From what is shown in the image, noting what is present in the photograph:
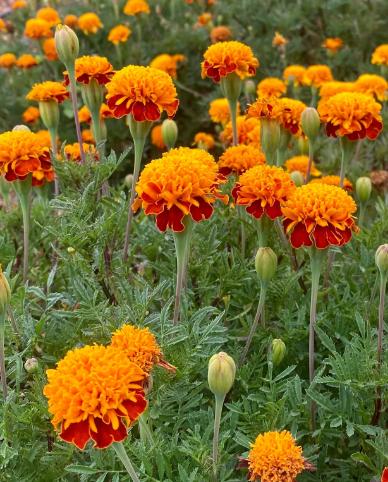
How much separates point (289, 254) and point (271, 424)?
0.51m

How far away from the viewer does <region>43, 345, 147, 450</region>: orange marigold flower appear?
857 mm

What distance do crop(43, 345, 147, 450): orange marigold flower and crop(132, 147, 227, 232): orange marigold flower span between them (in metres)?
0.30

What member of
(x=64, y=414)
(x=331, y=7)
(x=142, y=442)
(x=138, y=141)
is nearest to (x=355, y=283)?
(x=138, y=141)

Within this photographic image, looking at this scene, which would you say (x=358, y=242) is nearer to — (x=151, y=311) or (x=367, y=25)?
(x=151, y=311)

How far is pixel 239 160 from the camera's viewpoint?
64.8 inches

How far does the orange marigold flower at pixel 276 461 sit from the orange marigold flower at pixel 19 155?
76 centimetres

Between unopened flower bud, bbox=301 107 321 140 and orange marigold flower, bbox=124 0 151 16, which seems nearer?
unopened flower bud, bbox=301 107 321 140

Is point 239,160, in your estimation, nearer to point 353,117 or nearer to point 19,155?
point 353,117

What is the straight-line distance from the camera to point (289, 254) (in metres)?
1.64

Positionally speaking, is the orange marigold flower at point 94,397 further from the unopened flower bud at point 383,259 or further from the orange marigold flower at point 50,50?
the orange marigold flower at point 50,50

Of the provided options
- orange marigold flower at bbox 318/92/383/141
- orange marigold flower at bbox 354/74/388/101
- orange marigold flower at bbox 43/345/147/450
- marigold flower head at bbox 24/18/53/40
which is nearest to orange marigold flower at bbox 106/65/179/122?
orange marigold flower at bbox 318/92/383/141

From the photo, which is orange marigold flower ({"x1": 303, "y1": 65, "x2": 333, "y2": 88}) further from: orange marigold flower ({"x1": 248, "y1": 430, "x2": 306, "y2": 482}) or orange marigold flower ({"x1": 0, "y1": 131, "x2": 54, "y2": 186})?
orange marigold flower ({"x1": 248, "y1": 430, "x2": 306, "y2": 482})

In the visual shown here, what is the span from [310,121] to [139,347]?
30.1 inches

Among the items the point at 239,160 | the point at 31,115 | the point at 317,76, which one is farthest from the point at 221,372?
the point at 31,115
